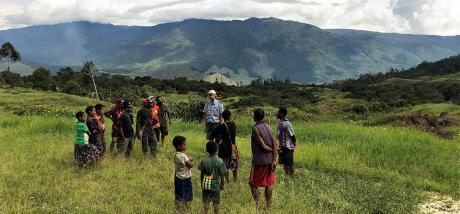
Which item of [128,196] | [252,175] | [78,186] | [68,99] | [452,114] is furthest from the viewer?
[68,99]

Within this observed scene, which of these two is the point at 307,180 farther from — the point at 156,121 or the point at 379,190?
the point at 156,121

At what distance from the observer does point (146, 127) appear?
1549 centimetres

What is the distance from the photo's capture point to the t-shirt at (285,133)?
44.3ft

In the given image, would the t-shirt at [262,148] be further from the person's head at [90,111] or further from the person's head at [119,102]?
the person's head at [119,102]

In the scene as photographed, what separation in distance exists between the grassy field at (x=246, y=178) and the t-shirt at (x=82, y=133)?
0.88m

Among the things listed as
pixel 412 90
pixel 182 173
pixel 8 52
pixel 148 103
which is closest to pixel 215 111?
pixel 148 103

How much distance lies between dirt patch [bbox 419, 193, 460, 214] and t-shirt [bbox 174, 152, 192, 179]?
5.83 metres

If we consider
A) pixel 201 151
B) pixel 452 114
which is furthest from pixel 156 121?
pixel 452 114

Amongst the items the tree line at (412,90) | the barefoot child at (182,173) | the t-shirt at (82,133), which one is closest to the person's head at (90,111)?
the t-shirt at (82,133)

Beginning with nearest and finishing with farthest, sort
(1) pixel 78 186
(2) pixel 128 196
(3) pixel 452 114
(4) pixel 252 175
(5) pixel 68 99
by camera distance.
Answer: (4) pixel 252 175, (2) pixel 128 196, (1) pixel 78 186, (3) pixel 452 114, (5) pixel 68 99

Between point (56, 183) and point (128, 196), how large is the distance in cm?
239

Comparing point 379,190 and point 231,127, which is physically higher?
point 231,127

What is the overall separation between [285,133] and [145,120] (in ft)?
15.6

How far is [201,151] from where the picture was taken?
17.8 m
